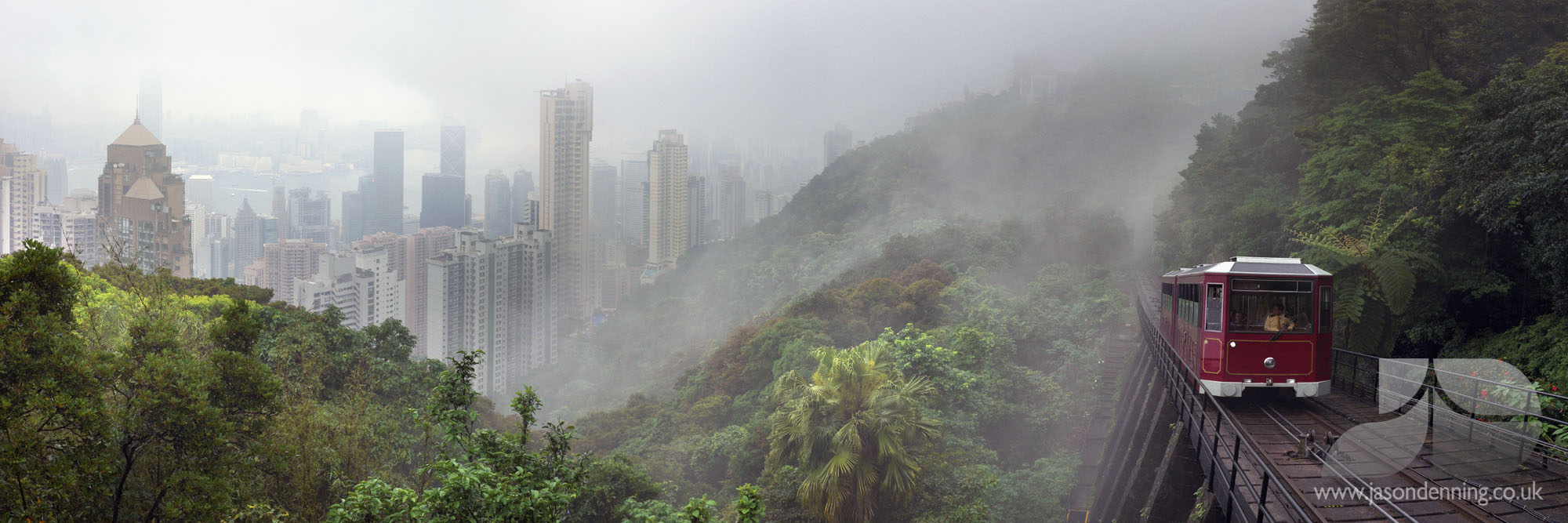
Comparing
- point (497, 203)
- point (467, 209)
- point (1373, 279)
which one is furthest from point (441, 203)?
point (1373, 279)

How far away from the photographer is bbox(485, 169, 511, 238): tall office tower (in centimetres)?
7556

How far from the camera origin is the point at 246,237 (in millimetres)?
51000

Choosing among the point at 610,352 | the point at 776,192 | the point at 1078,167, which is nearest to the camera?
the point at 610,352

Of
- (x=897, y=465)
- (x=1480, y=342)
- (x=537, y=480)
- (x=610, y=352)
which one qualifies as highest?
(x=1480, y=342)

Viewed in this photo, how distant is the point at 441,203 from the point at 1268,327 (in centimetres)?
7113

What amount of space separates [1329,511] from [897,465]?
6801 millimetres

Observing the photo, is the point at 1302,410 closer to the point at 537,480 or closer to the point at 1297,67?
the point at 537,480

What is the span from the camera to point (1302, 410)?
9086 mm

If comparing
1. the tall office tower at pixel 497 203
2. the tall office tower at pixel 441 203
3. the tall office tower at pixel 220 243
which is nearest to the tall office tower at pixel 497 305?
the tall office tower at pixel 220 243

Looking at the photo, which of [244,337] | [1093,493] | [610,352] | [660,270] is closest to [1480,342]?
[1093,493]

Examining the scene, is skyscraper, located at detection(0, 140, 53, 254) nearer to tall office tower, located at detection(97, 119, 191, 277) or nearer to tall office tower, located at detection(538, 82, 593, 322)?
tall office tower, located at detection(97, 119, 191, 277)

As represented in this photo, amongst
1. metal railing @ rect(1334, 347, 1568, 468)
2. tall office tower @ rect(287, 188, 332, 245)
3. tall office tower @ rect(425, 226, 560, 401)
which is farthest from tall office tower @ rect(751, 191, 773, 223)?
metal railing @ rect(1334, 347, 1568, 468)

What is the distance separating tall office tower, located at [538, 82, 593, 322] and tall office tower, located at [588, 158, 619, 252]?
4.00 m

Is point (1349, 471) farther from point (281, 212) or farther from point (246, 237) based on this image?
point (281, 212)
